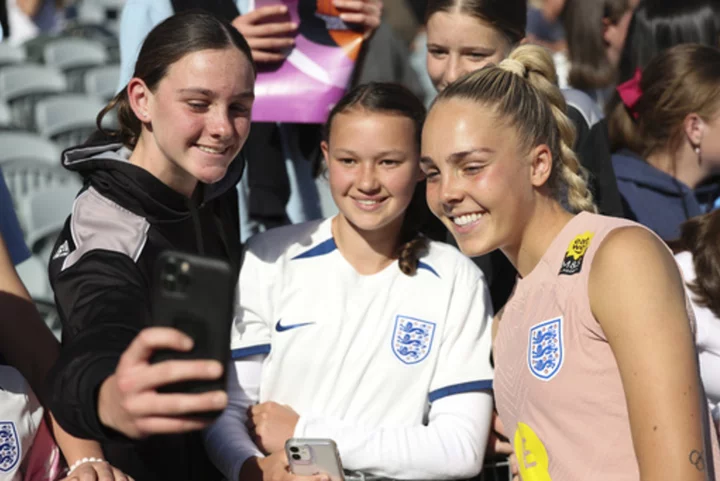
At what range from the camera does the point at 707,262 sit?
300cm

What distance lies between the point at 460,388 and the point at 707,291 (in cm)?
77

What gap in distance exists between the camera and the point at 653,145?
13.3ft

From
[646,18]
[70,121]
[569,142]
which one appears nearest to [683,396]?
[569,142]

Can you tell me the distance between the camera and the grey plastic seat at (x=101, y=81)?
28.0ft

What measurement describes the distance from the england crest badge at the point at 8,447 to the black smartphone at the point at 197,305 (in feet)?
3.41

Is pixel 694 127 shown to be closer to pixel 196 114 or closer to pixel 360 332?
pixel 360 332

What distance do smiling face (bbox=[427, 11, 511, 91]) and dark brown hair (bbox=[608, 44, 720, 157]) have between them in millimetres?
782

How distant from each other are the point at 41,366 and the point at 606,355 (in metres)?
1.41

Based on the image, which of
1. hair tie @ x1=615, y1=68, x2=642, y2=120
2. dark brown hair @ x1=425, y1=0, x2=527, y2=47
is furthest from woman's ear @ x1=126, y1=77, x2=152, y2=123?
hair tie @ x1=615, y1=68, x2=642, y2=120

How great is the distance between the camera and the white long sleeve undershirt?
9.11ft

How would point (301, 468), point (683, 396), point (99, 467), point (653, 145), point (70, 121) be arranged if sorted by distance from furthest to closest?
point (70, 121)
point (653, 145)
point (301, 468)
point (99, 467)
point (683, 396)

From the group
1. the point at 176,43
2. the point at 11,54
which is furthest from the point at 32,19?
the point at 176,43

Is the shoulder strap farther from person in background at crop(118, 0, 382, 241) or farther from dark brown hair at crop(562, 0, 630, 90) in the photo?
dark brown hair at crop(562, 0, 630, 90)

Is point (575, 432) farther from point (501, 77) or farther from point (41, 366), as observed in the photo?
point (41, 366)
